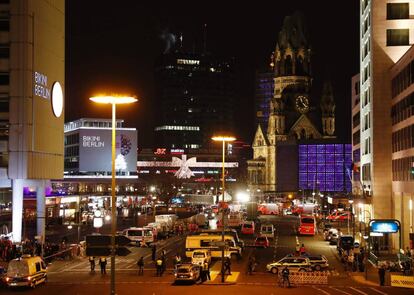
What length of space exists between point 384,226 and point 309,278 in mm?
10952

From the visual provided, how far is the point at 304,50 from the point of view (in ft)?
635

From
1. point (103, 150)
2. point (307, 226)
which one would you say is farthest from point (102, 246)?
point (103, 150)

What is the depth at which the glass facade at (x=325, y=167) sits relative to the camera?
16525cm

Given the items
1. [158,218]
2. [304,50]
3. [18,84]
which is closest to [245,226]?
[158,218]

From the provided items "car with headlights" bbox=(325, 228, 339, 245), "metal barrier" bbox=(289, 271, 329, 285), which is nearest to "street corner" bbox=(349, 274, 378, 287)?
"metal barrier" bbox=(289, 271, 329, 285)

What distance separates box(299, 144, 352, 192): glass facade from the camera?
542ft

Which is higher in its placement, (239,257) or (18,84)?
(18,84)

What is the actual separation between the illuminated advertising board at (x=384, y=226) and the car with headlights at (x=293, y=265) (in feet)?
22.2

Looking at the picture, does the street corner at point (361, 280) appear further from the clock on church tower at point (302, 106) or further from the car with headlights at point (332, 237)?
the clock on church tower at point (302, 106)

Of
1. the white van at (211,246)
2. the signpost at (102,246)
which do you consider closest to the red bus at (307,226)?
the white van at (211,246)

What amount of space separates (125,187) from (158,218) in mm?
87052

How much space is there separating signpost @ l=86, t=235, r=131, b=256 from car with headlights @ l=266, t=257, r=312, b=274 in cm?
2136

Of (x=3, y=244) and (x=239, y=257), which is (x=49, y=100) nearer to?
(x=3, y=244)

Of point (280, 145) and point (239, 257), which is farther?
point (280, 145)
